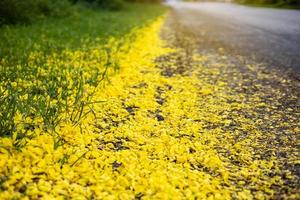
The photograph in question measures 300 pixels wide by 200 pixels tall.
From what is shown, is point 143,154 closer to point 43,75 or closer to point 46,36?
point 43,75

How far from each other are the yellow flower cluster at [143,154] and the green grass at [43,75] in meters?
0.14


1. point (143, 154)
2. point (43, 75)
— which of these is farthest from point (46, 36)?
point (143, 154)

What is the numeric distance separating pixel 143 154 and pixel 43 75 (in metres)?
2.78

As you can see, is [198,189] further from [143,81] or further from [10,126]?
[143,81]

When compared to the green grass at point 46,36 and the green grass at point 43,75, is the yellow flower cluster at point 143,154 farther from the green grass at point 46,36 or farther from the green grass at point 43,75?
the green grass at point 46,36

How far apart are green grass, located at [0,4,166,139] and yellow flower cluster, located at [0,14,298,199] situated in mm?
145

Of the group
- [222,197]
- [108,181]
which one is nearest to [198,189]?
[222,197]

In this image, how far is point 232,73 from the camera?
6719 millimetres

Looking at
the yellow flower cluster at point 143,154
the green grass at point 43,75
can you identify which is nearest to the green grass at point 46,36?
the green grass at point 43,75

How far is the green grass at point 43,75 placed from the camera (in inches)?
149

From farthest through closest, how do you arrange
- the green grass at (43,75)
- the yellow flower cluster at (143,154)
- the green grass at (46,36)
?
the green grass at (46,36) < the green grass at (43,75) < the yellow flower cluster at (143,154)

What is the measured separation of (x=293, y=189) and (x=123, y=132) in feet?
6.24

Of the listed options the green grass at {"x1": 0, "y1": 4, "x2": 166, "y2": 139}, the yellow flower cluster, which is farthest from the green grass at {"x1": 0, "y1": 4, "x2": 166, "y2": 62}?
the yellow flower cluster

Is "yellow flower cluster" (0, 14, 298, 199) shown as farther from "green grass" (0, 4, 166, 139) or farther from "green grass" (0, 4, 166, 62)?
"green grass" (0, 4, 166, 62)
